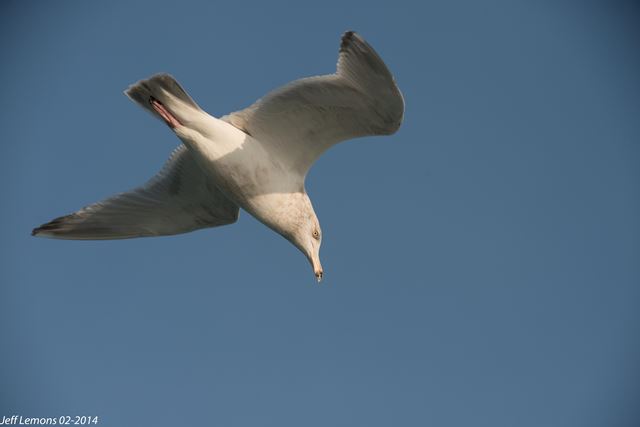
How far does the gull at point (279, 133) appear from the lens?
7.95 meters

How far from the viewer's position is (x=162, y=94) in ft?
26.7

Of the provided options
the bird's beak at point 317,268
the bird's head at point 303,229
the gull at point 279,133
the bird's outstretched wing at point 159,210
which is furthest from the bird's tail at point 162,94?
the bird's beak at point 317,268

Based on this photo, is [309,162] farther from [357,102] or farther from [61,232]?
[61,232]

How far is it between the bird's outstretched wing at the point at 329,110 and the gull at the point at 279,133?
11 mm

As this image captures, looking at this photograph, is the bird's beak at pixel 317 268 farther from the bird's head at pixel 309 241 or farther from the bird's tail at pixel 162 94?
the bird's tail at pixel 162 94

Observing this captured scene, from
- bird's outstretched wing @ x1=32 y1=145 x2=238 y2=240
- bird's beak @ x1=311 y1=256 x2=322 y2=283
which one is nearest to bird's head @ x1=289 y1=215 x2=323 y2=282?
bird's beak @ x1=311 y1=256 x2=322 y2=283

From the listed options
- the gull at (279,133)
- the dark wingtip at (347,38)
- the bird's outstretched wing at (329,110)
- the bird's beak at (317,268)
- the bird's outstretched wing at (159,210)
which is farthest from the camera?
the bird's outstretched wing at (159,210)

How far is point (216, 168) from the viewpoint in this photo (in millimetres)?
8328

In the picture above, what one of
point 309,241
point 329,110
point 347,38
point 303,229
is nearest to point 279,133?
point 329,110

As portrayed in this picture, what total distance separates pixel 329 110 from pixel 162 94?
1802mm

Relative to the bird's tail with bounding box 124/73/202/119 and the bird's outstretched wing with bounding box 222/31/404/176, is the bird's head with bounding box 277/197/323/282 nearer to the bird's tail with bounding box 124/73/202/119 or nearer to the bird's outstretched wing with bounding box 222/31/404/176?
the bird's outstretched wing with bounding box 222/31/404/176

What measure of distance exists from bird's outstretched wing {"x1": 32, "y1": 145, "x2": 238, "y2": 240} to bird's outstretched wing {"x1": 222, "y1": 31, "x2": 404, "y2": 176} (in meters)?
1.12

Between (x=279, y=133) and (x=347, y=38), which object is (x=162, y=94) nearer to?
(x=279, y=133)

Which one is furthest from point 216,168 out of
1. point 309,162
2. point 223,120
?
point 309,162
